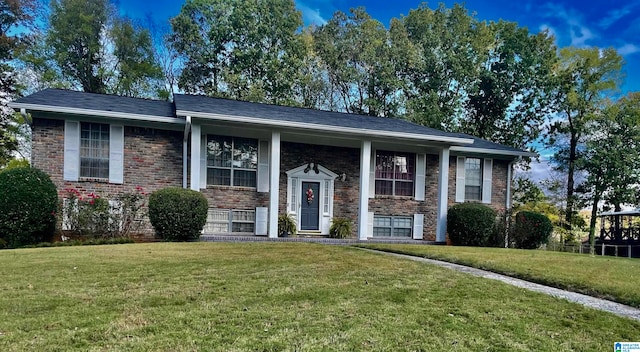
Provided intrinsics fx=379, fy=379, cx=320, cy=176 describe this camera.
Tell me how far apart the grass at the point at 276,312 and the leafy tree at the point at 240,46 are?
55.3 ft

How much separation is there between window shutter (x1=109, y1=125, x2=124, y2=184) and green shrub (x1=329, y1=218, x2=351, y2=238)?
6.60 metres

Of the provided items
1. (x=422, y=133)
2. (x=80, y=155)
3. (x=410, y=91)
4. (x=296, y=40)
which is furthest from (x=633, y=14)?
(x=80, y=155)

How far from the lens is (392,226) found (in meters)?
13.8

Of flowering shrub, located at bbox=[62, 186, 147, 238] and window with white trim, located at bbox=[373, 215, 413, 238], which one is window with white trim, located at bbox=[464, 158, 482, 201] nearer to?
window with white trim, located at bbox=[373, 215, 413, 238]

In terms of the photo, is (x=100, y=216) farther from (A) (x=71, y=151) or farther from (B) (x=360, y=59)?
(B) (x=360, y=59)

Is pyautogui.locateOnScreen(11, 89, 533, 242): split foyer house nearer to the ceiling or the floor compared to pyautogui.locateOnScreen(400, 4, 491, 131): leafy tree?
nearer to the floor

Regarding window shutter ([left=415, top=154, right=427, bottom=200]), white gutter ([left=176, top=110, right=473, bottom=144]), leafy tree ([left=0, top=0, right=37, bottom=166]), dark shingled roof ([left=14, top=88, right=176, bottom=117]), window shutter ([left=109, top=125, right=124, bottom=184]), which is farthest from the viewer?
leafy tree ([left=0, top=0, right=37, bottom=166])

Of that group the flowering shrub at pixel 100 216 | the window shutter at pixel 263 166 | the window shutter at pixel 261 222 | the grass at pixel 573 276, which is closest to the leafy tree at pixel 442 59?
the window shutter at pixel 263 166

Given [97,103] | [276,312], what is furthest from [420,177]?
[276,312]

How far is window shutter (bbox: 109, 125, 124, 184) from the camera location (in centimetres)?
1090

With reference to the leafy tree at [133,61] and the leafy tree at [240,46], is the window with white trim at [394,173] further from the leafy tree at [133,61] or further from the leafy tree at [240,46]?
the leafy tree at [133,61]

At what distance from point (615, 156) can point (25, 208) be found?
81.5 ft

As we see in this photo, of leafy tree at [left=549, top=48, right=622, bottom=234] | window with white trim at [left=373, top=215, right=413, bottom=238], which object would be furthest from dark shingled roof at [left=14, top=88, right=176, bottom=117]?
leafy tree at [left=549, top=48, right=622, bottom=234]

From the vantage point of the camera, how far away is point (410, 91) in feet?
76.5
